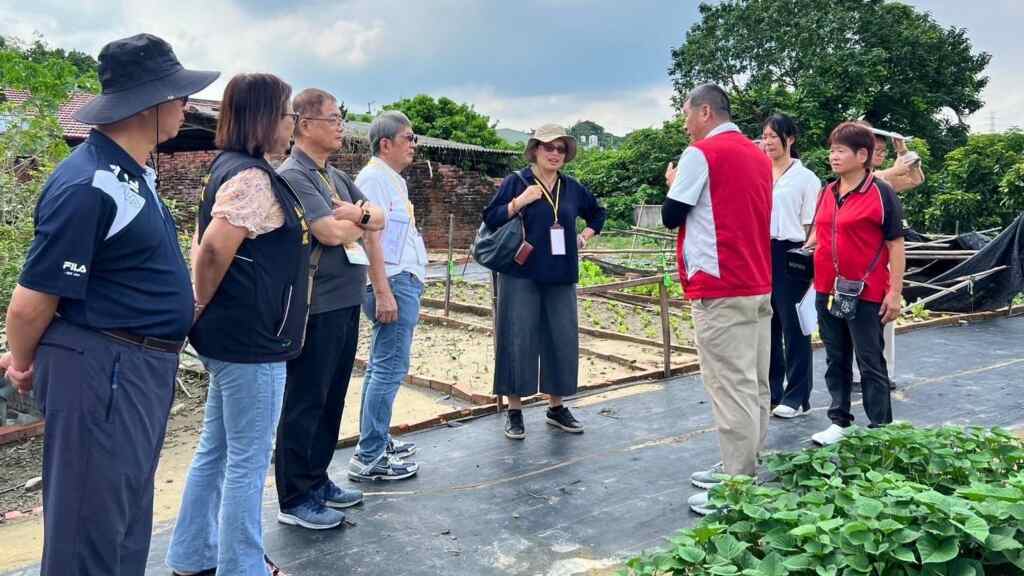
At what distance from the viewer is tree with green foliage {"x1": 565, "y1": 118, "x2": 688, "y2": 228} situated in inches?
1049

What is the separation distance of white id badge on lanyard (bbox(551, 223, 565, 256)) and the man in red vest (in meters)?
1.01

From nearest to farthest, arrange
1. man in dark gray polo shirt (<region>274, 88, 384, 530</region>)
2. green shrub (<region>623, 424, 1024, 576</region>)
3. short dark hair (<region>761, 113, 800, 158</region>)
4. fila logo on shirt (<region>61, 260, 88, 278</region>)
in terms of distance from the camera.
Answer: fila logo on shirt (<region>61, 260, 88, 278</region>), green shrub (<region>623, 424, 1024, 576</region>), man in dark gray polo shirt (<region>274, 88, 384, 530</region>), short dark hair (<region>761, 113, 800, 158</region>)

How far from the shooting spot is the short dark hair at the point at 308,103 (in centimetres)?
313

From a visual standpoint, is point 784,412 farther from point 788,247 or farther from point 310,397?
point 310,397

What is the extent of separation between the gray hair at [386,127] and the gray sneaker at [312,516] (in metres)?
1.62

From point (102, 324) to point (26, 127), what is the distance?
3.86 meters

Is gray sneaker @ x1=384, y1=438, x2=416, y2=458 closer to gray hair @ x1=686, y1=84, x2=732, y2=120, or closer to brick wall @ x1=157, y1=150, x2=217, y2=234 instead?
gray hair @ x1=686, y1=84, x2=732, y2=120

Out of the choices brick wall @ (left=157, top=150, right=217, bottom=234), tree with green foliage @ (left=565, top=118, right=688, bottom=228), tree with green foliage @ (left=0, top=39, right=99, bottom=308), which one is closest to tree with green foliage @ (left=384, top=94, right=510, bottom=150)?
tree with green foliage @ (left=565, top=118, right=688, bottom=228)

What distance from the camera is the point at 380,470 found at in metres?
3.75

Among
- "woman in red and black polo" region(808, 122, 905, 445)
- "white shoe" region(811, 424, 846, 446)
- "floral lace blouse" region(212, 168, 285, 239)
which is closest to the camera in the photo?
"floral lace blouse" region(212, 168, 285, 239)

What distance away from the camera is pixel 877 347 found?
404 cm

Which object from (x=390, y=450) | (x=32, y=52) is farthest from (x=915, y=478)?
(x=32, y=52)

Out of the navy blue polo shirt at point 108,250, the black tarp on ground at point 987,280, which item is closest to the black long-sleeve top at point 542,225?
the navy blue polo shirt at point 108,250

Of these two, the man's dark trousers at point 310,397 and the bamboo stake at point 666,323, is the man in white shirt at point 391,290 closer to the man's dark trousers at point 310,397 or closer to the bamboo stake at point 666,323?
the man's dark trousers at point 310,397
